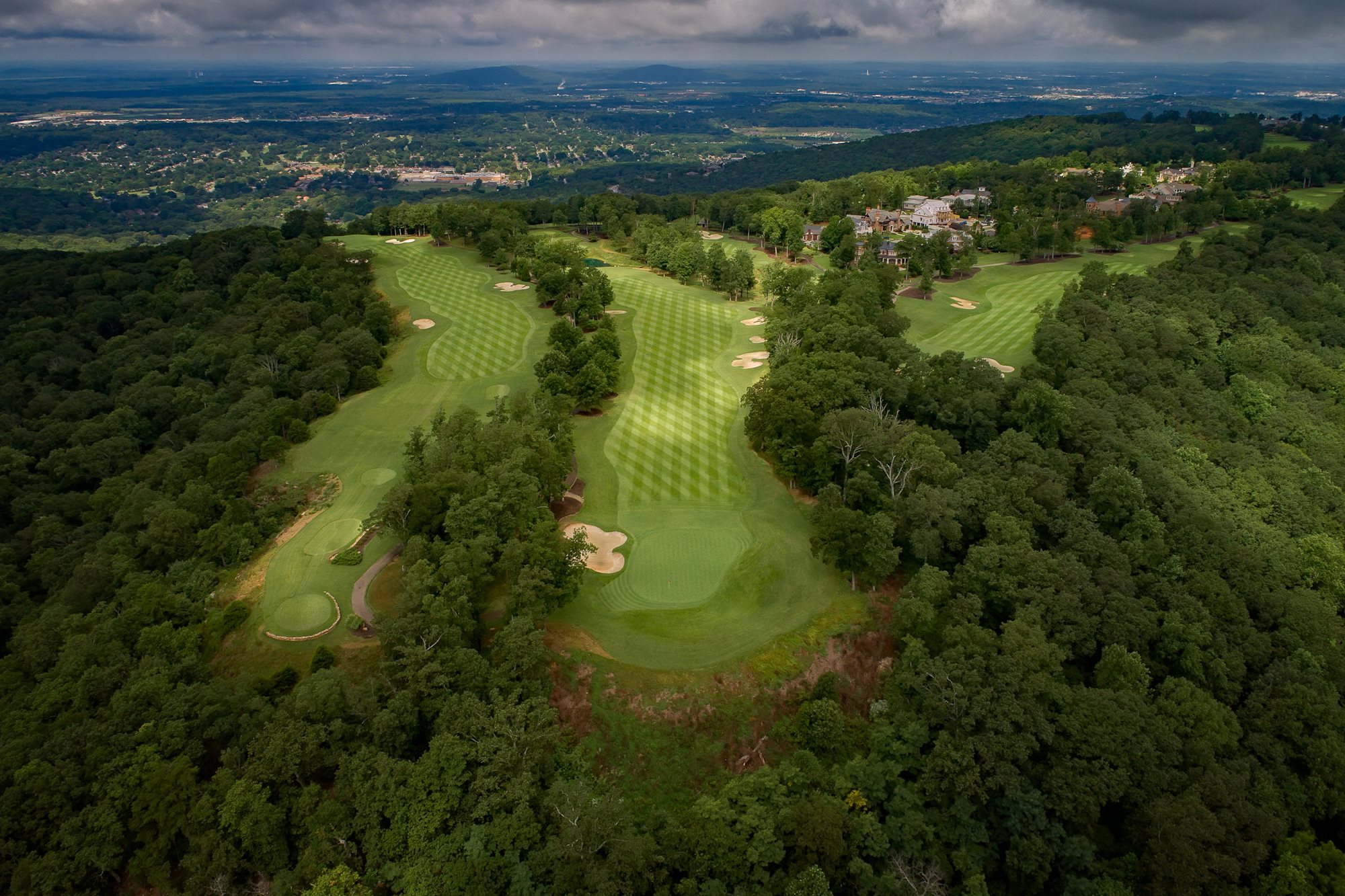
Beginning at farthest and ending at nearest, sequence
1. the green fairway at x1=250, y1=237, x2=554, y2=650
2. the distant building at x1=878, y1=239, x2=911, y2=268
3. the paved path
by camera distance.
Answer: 1. the distant building at x1=878, y1=239, x2=911, y2=268
2. the green fairway at x1=250, y1=237, x2=554, y2=650
3. the paved path

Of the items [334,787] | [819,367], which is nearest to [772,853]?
[334,787]

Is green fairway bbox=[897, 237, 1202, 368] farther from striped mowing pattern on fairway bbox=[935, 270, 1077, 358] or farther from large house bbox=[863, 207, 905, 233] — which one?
large house bbox=[863, 207, 905, 233]

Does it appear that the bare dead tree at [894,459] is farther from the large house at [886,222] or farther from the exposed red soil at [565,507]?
the large house at [886,222]

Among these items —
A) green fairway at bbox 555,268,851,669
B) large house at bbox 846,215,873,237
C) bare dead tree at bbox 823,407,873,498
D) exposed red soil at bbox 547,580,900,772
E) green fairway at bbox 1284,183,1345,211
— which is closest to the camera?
exposed red soil at bbox 547,580,900,772

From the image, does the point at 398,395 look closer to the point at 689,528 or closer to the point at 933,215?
the point at 689,528

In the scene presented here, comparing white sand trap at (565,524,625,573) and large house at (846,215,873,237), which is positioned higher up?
large house at (846,215,873,237)

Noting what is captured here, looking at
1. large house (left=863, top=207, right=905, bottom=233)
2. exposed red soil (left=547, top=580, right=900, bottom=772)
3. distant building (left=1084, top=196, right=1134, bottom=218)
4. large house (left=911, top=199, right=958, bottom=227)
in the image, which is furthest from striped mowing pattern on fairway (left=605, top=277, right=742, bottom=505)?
distant building (left=1084, top=196, right=1134, bottom=218)

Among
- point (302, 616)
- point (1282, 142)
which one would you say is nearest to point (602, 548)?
point (302, 616)

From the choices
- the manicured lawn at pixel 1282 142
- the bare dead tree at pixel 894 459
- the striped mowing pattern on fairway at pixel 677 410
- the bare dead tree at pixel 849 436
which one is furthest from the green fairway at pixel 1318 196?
the bare dead tree at pixel 849 436
